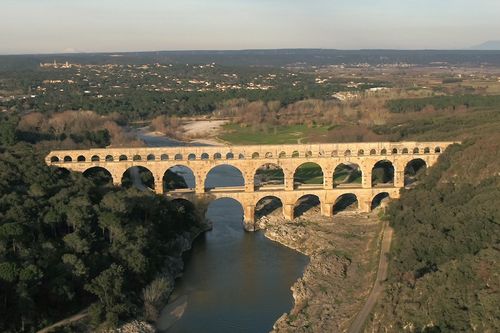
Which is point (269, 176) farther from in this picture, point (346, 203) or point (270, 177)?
point (346, 203)

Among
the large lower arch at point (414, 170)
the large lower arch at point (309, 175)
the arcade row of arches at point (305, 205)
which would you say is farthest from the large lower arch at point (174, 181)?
the large lower arch at point (414, 170)

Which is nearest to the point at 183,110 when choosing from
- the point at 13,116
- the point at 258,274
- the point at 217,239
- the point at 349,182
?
the point at 13,116

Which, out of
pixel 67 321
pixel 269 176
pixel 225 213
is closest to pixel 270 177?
pixel 269 176

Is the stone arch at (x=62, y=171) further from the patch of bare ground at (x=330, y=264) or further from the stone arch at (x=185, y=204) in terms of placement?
the patch of bare ground at (x=330, y=264)

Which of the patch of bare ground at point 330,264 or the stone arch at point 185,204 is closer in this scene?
the patch of bare ground at point 330,264

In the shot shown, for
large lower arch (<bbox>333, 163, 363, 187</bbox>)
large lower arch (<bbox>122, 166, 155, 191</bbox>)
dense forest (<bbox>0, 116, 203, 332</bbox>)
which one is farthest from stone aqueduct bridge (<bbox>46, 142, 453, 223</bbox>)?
dense forest (<bbox>0, 116, 203, 332</bbox>)

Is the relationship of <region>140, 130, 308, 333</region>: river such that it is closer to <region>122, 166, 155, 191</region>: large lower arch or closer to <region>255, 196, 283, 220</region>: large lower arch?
<region>255, 196, 283, 220</region>: large lower arch
